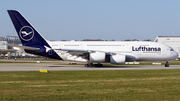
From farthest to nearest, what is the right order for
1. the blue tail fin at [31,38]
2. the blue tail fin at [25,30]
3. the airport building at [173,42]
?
the airport building at [173,42] < the blue tail fin at [31,38] < the blue tail fin at [25,30]

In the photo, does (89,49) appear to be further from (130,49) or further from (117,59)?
(130,49)

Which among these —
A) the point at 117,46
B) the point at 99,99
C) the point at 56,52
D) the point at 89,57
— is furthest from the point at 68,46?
the point at 99,99

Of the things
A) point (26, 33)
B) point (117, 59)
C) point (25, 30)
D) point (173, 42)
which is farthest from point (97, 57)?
point (173, 42)

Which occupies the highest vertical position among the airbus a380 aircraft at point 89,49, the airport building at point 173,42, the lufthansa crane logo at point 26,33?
the airport building at point 173,42

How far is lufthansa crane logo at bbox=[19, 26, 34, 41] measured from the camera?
33.8m

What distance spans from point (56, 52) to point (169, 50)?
19.1 metres

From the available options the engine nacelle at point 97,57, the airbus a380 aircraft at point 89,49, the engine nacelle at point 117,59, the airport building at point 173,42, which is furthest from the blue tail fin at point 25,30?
the airport building at point 173,42

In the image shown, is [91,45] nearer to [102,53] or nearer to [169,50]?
[102,53]

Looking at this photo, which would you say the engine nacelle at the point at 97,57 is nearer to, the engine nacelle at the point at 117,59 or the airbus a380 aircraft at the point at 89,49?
the airbus a380 aircraft at the point at 89,49

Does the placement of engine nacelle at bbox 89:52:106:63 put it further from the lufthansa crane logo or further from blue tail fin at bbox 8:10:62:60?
the lufthansa crane logo

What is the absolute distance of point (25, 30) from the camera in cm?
3391

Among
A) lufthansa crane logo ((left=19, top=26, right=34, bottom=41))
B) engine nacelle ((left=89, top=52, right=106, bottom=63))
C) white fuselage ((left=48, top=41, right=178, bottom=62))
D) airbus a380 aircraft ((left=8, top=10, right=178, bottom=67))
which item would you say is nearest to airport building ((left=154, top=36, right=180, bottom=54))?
white fuselage ((left=48, top=41, right=178, bottom=62))

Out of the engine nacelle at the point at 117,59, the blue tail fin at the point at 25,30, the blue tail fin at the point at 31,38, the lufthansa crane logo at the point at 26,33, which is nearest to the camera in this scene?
the engine nacelle at the point at 117,59

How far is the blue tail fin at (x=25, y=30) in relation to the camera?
3328 centimetres
